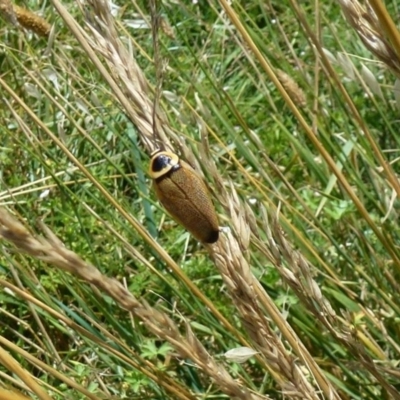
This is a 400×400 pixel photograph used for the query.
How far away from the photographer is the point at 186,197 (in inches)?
31.1

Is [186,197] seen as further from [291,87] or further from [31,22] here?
[31,22]

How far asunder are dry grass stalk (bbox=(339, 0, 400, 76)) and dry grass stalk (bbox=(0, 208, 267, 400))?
0.29m

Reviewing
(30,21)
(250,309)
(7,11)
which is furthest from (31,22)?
(250,309)

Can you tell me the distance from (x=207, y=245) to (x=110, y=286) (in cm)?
16

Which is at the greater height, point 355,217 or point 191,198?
point 191,198

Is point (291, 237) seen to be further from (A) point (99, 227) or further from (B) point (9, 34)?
(B) point (9, 34)

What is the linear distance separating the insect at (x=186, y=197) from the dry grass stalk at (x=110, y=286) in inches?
4.1

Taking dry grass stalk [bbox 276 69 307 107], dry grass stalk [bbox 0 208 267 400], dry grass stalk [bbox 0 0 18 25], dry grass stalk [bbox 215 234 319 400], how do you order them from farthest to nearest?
dry grass stalk [bbox 276 69 307 107], dry grass stalk [bbox 0 0 18 25], dry grass stalk [bbox 215 234 319 400], dry grass stalk [bbox 0 208 267 400]

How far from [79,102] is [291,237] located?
0.43 metres

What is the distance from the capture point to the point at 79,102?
131 cm

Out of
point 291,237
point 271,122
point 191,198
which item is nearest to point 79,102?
point 291,237

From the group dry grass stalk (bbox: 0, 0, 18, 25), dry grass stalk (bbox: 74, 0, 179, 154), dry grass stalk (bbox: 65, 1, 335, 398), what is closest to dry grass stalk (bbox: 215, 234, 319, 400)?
dry grass stalk (bbox: 65, 1, 335, 398)

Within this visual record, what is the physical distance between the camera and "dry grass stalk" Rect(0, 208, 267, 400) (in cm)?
59

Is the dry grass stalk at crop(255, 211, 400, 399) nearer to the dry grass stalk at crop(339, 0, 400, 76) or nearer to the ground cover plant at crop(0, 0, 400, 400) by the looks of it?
the ground cover plant at crop(0, 0, 400, 400)
